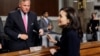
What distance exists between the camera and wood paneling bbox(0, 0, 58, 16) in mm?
9822

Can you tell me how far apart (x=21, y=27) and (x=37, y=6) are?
22.7 feet

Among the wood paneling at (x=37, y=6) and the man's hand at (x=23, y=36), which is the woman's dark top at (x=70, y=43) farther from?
the wood paneling at (x=37, y=6)

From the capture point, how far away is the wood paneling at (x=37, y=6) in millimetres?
9822

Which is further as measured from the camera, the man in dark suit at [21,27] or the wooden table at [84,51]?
the man in dark suit at [21,27]

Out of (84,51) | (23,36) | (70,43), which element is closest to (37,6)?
(84,51)

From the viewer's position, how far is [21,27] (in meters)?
3.79

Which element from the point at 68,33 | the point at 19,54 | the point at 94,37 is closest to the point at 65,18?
the point at 68,33

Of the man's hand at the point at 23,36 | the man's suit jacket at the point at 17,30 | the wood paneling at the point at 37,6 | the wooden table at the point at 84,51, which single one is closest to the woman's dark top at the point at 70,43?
the wooden table at the point at 84,51

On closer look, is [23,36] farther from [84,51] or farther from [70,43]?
[70,43]

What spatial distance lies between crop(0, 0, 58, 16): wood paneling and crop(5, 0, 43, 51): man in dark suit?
5.90 m

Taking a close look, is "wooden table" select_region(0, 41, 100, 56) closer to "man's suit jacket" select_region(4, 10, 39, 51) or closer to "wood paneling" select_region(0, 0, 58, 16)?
"man's suit jacket" select_region(4, 10, 39, 51)

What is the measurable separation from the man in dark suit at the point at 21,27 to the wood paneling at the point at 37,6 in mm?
5897

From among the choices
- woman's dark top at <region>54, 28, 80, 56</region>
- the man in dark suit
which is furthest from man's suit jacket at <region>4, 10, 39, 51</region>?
woman's dark top at <region>54, 28, 80, 56</region>

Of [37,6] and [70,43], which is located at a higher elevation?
[70,43]
